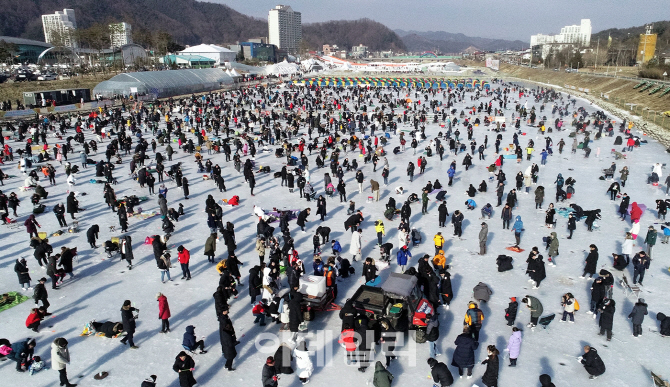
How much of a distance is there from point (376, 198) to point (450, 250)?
4.90 m

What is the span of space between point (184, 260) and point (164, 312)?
2.18 metres

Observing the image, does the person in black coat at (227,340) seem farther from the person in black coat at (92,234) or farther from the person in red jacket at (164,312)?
the person in black coat at (92,234)

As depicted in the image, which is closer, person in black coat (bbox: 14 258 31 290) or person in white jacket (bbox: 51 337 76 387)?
person in white jacket (bbox: 51 337 76 387)

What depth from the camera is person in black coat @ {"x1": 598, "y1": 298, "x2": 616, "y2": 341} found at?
8.26 metres

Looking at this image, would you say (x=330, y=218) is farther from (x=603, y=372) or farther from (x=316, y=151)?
(x=316, y=151)

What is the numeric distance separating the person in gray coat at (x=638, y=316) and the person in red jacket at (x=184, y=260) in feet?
31.9

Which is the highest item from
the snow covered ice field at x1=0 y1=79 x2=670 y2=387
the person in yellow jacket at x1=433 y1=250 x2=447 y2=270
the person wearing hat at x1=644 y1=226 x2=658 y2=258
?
the person wearing hat at x1=644 y1=226 x2=658 y2=258

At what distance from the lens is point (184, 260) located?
1048 centimetres

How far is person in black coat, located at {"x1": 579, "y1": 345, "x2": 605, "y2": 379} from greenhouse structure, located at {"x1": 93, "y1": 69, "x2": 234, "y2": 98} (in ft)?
153

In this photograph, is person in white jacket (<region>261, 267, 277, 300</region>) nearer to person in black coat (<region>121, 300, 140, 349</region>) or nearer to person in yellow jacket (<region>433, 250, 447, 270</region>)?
person in black coat (<region>121, 300, 140, 349</region>)

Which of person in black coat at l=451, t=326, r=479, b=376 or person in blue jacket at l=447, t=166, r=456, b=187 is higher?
person in blue jacket at l=447, t=166, r=456, b=187

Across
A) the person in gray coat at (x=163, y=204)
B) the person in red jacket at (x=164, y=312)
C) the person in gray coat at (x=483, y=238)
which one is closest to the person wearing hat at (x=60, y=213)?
the person in gray coat at (x=163, y=204)

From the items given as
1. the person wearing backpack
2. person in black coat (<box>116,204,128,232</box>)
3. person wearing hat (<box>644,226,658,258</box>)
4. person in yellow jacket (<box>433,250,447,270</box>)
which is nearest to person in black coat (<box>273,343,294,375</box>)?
person in yellow jacket (<box>433,250,447,270</box>)

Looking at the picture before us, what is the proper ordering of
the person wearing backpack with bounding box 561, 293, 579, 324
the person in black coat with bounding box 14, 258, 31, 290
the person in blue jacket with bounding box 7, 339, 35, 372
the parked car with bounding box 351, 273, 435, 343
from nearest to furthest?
the person in blue jacket with bounding box 7, 339, 35, 372
the parked car with bounding box 351, 273, 435, 343
the person wearing backpack with bounding box 561, 293, 579, 324
the person in black coat with bounding box 14, 258, 31, 290
